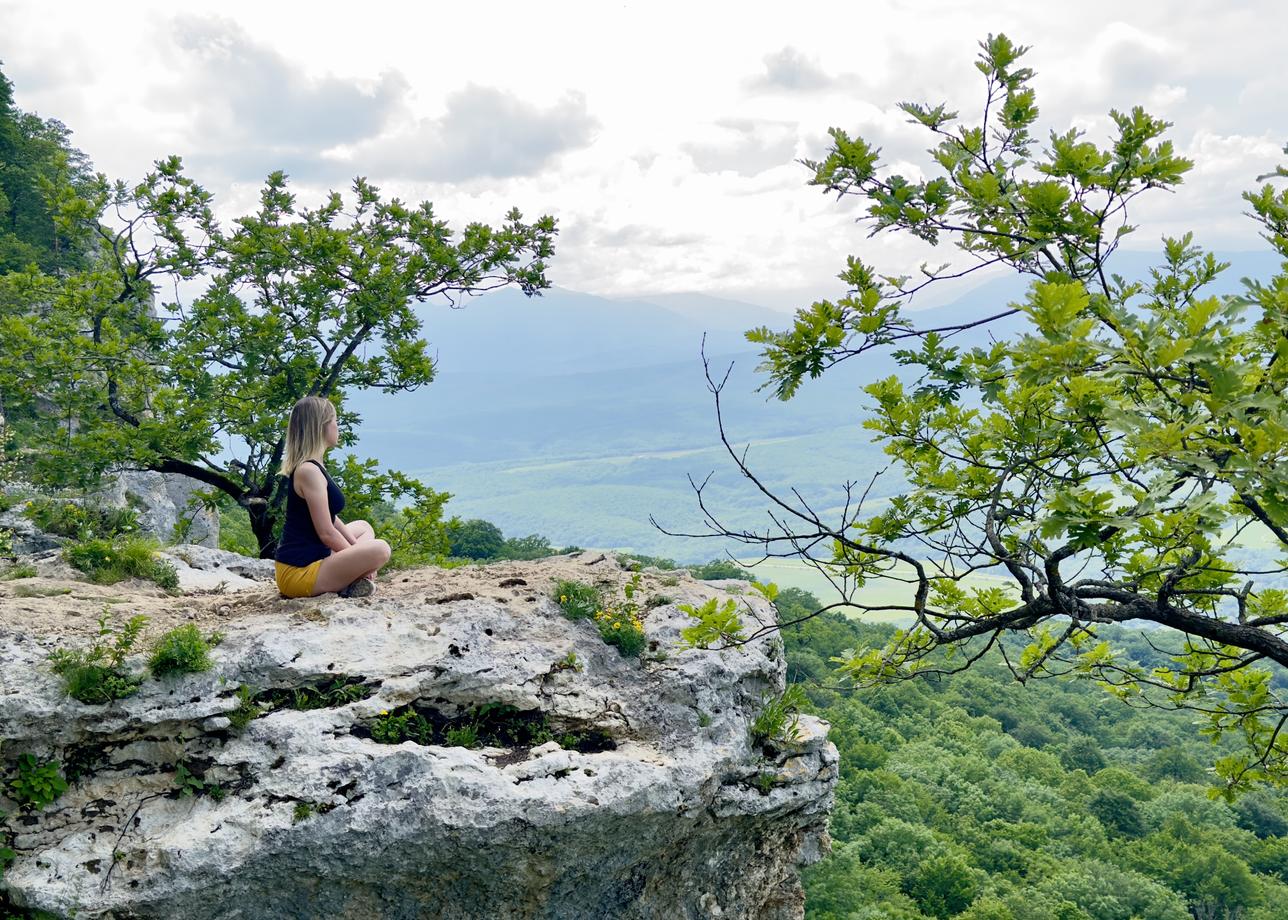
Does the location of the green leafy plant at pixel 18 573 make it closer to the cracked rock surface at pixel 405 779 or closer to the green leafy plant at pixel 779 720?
the cracked rock surface at pixel 405 779

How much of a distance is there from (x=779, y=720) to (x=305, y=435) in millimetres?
5457

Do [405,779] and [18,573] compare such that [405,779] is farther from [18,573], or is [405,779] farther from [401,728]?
[18,573]

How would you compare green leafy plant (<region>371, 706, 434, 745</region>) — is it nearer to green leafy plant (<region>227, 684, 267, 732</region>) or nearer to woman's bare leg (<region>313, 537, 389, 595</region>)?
green leafy plant (<region>227, 684, 267, 732</region>)

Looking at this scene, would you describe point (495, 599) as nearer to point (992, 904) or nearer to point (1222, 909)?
point (992, 904)

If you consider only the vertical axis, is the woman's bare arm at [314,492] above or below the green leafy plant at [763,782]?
above

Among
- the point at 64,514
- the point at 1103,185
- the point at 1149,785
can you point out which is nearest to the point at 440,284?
the point at 64,514

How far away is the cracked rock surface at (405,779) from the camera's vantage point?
21.0ft

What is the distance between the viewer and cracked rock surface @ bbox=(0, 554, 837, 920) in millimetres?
6410

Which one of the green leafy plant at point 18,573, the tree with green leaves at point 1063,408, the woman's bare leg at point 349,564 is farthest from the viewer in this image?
the green leafy plant at point 18,573

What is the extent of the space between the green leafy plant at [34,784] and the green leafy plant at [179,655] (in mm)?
972

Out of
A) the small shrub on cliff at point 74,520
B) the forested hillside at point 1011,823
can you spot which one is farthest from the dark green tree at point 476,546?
the small shrub on cliff at point 74,520

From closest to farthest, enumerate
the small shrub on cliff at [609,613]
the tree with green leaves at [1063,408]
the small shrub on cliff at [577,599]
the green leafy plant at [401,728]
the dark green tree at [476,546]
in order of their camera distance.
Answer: the tree with green leaves at [1063,408], the green leafy plant at [401,728], the small shrub on cliff at [609,613], the small shrub on cliff at [577,599], the dark green tree at [476,546]

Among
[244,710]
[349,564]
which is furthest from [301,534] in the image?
[244,710]

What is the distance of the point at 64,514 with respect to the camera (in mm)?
12172
